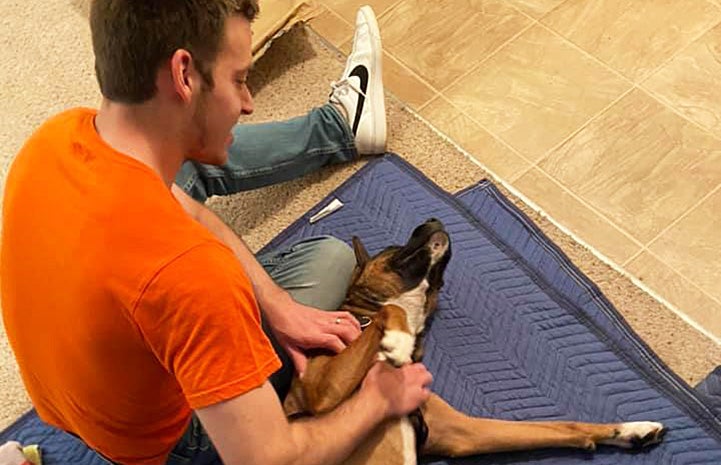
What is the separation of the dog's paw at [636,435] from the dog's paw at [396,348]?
0.38 m

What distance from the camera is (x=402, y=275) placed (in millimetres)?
1720

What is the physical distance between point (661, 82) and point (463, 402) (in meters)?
0.97

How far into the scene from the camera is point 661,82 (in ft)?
7.20

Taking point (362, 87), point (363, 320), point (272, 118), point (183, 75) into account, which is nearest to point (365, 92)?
point (362, 87)

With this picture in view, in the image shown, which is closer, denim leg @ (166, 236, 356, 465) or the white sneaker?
denim leg @ (166, 236, 356, 465)

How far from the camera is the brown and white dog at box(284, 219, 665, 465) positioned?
1516 mm

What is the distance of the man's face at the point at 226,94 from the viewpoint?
109 cm

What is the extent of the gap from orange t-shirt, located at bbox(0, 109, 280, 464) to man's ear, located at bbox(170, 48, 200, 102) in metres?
0.10

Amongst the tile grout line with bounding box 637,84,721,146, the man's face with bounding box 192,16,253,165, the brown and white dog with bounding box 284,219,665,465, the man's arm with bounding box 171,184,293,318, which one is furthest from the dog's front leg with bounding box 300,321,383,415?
the tile grout line with bounding box 637,84,721,146

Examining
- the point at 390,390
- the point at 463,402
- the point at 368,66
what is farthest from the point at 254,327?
the point at 368,66

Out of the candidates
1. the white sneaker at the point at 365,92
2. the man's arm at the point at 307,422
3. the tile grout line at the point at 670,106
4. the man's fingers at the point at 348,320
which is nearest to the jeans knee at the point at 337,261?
the man's fingers at the point at 348,320

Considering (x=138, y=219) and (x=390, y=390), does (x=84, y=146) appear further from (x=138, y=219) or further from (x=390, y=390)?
(x=390, y=390)

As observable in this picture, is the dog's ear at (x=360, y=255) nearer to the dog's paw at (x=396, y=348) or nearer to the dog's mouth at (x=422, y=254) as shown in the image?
the dog's mouth at (x=422, y=254)

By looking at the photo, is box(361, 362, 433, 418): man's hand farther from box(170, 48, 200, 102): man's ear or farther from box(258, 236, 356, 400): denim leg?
box(170, 48, 200, 102): man's ear
